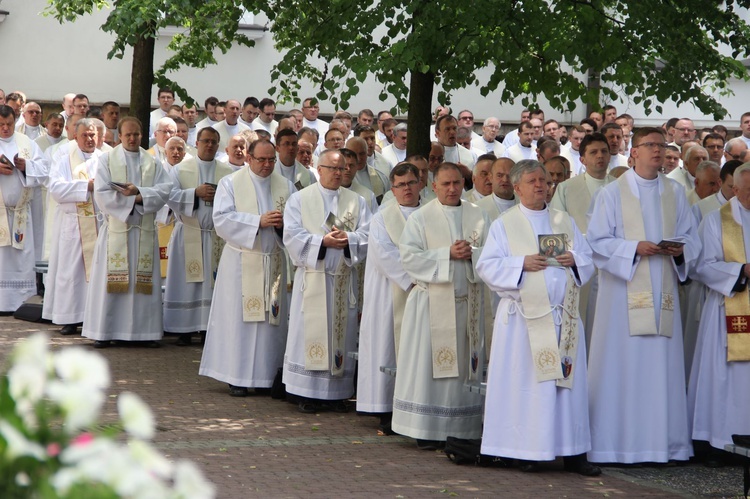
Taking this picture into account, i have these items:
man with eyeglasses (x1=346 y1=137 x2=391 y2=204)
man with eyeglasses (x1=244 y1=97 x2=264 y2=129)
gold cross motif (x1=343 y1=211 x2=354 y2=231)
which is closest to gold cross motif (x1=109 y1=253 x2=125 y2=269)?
man with eyeglasses (x1=346 y1=137 x2=391 y2=204)

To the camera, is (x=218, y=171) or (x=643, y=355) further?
(x=218, y=171)

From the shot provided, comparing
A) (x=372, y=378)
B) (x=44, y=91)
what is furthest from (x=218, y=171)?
(x=44, y=91)

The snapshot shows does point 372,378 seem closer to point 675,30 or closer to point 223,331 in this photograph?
point 223,331

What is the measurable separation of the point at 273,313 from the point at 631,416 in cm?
373

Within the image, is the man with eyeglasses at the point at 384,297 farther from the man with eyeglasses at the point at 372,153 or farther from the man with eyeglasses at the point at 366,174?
the man with eyeglasses at the point at 372,153

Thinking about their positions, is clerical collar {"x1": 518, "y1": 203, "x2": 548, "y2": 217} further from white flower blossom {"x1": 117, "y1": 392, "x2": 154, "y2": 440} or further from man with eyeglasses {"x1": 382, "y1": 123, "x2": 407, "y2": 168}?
man with eyeglasses {"x1": 382, "y1": 123, "x2": 407, "y2": 168}

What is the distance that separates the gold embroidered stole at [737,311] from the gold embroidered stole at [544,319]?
1.44m

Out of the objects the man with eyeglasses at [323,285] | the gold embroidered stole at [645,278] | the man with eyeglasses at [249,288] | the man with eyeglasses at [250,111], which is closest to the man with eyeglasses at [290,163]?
the man with eyeglasses at [249,288]

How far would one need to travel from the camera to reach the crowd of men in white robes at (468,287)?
8.18 metres

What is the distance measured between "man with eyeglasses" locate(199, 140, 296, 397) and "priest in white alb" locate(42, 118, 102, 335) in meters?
2.91

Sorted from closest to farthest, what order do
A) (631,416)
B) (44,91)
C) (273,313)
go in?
(631,416) → (273,313) → (44,91)

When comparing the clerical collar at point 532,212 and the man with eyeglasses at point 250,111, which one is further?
the man with eyeglasses at point 250,111

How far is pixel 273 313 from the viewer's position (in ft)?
36.3

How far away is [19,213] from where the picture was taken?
1511 centimetres
